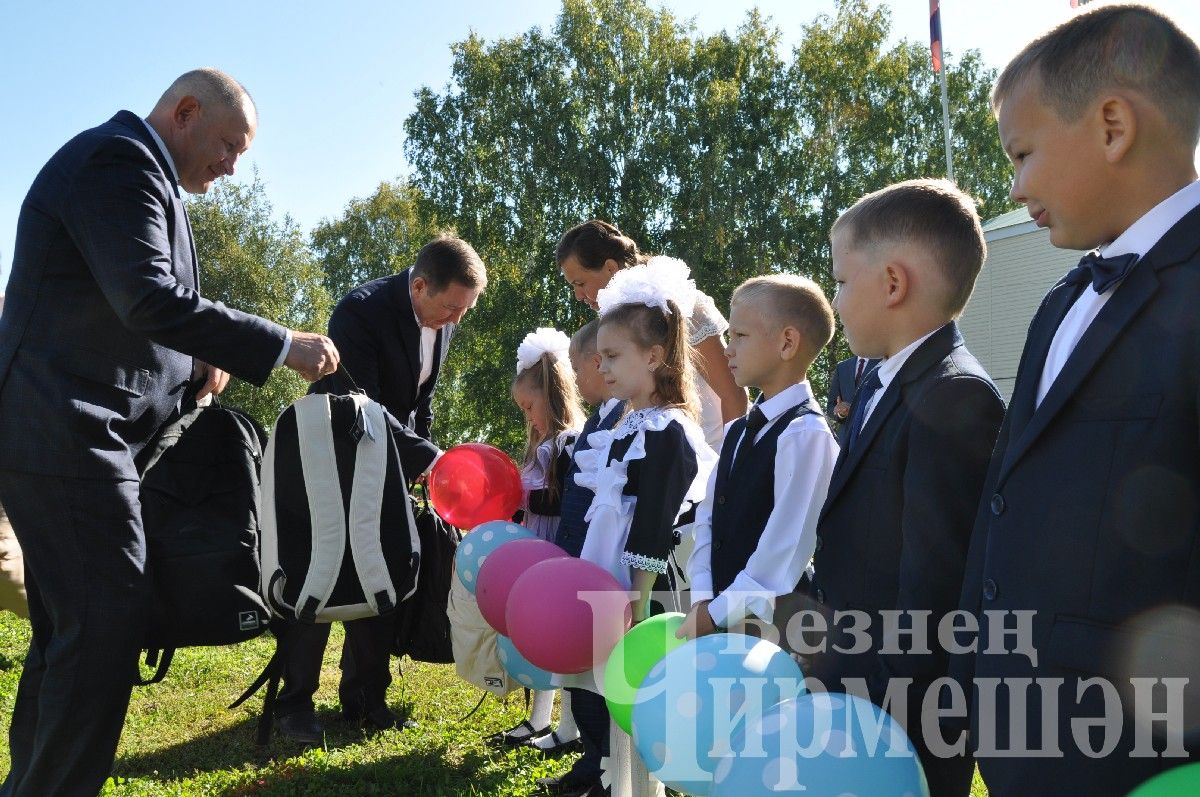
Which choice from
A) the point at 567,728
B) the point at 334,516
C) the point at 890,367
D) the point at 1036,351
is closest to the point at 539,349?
the point at 334,516

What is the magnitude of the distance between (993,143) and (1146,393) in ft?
100

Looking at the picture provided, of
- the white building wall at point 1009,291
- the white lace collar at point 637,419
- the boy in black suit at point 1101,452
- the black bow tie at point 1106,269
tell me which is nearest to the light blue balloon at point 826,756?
the boy in black suit at point 1101,452

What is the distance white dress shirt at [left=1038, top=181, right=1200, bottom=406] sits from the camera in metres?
1.47

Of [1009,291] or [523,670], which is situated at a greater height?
[1009,291]

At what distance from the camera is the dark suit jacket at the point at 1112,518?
1.35 m

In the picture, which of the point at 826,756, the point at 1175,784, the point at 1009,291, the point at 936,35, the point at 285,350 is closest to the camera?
the point at 1175,784

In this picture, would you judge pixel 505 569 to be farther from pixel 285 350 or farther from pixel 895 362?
pixel 895 362

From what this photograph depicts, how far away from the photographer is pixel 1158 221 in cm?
148

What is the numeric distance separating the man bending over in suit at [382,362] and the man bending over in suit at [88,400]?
1577 millimetres

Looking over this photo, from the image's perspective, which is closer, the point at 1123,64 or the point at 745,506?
the point at 1123,64

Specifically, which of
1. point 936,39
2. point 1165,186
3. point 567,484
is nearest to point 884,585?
point 1165,186

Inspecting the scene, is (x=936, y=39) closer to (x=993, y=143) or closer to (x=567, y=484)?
(x=993, y=143)

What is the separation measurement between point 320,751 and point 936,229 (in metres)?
3.23

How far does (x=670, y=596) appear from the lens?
310 centimetres
